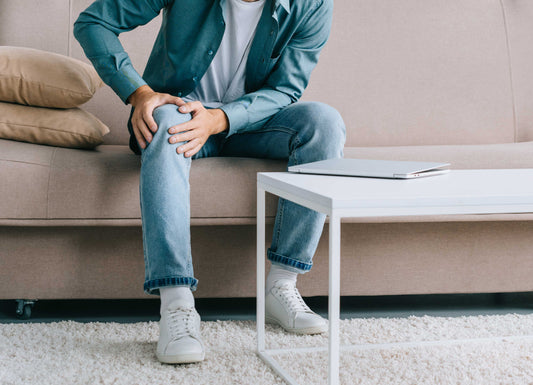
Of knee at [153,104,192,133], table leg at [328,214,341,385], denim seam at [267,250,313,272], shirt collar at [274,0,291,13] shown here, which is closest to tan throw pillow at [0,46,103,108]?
knee at [153,104,192,133]

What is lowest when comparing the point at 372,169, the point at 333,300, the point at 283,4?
the point at 333,300

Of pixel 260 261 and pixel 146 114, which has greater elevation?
pixel 146 114

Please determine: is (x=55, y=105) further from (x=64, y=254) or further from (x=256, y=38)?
(x=256, y=38)

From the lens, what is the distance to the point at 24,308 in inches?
56.9

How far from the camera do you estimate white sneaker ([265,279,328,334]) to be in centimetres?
133

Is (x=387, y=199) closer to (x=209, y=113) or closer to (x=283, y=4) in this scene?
(x=209, y=113)

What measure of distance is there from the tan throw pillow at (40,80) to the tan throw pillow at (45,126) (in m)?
0.02

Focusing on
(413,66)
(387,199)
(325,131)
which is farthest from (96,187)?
(413,66)

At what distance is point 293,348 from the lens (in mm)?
1222

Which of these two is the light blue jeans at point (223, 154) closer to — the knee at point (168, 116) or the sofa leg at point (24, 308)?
the knee at point (168, 116)

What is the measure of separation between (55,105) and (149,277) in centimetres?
56

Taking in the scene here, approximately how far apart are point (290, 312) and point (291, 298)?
0.11 ft

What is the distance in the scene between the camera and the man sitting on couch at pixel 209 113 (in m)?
1.16

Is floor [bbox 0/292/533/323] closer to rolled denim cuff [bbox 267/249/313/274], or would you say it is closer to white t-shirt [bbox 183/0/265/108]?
rolled denim cuff [bbox 267/249/313/274]
